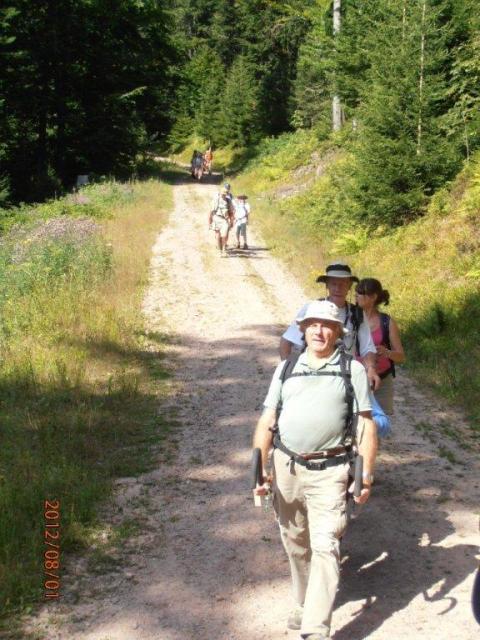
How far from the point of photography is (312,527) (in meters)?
4.39

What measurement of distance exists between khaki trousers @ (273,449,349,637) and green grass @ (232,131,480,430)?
4437 millimetres

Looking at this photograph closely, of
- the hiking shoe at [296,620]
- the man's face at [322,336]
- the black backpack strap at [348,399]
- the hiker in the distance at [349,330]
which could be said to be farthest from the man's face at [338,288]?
the hiking shoe at [296,620]

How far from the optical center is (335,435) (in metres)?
4.41

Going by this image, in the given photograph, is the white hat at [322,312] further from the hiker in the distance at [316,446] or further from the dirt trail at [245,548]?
the dirt trail at [245,548]

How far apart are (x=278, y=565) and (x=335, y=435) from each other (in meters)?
1.60

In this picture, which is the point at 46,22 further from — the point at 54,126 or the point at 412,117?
the point at 412,117

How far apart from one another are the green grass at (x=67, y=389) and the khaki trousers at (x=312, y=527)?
1874mm

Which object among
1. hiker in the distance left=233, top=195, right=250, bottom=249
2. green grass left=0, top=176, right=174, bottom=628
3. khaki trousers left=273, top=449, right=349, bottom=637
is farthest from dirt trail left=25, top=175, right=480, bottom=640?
hiker in the distance left=233, top=195, right=250, bottom=249

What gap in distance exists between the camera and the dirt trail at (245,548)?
15.6 ft

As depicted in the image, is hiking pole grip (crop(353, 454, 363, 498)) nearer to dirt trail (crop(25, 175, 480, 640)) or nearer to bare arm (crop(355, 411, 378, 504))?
bare arm (crop(355, 411, 378, 504))

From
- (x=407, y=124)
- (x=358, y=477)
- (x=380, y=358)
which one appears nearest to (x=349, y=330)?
(x=380, y=358)

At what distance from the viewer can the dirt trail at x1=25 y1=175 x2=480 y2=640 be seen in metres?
4.76

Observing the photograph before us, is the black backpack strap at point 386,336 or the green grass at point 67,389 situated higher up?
the black backpack strap at point 386,336

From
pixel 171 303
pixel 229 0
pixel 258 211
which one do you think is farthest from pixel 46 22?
pixel 229 0
